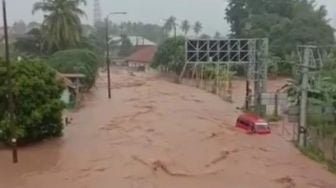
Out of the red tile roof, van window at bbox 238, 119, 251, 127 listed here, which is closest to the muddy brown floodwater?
van window at bbox 238, 119, 251, 127

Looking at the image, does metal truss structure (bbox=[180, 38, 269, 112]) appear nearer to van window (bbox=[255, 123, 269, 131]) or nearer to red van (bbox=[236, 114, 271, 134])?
red van (bbox=[236, 114, 271, 134])

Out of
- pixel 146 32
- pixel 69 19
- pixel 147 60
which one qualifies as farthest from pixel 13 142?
pixel 146 32

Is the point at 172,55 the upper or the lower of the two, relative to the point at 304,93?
upper

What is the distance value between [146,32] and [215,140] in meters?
167

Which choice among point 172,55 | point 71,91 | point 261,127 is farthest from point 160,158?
point 172,55

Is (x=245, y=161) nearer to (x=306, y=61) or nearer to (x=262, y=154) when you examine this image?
(x=262, y=154)

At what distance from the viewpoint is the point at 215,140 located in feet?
93.0

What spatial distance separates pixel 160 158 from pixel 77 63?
1080 inches

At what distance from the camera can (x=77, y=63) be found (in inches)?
1943

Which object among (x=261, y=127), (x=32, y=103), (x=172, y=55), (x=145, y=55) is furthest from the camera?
(x=145, y=55)

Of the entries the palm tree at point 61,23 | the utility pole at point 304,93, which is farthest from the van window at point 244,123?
the palm tree at point 61,23

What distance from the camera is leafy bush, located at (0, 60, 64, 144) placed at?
79.9 feet

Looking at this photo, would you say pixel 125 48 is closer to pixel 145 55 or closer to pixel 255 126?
pixel 145 55

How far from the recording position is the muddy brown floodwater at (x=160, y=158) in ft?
66.1
